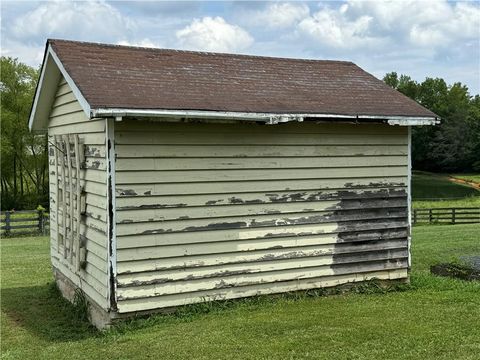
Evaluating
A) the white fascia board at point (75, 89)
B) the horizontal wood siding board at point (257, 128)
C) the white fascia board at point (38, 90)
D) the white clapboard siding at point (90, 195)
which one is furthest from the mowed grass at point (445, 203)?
the white fascia board at point (75, 89)

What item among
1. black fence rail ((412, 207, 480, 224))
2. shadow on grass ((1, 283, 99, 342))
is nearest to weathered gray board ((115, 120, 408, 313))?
shadow on grass ((1, 283, 99, 342))

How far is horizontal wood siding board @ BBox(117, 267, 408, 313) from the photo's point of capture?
7250 millimetres

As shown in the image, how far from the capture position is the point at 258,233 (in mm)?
7992

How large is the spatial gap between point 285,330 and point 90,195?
3.33 meters

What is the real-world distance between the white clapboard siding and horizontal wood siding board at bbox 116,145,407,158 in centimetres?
49

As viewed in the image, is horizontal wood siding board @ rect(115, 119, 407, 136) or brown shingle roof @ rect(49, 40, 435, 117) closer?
horizontal wood siding board @ rect(115, 119, 407, 136)

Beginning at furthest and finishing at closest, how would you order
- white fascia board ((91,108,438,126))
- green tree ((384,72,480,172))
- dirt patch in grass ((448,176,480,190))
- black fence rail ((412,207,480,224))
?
green tree ((384,72,480,172)) → dirt patch in grass ((448,176,480,190)) → black fence rail ((412,207,480,224)) → white fascia board ((91,108,438,126))

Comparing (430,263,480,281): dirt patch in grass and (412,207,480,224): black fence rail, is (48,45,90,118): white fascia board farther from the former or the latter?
(412,207,480,224): black fence rail

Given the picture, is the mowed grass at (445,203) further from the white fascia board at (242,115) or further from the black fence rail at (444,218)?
the white fascia board at (242,115)

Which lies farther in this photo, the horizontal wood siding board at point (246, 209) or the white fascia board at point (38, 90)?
the white fascia board at point (38, 90)

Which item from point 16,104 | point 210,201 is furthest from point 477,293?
point 16,104

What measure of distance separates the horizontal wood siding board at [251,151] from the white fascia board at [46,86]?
1206mm

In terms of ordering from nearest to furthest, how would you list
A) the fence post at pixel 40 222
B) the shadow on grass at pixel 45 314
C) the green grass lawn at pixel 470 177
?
the shadow on grass at pixel 45 314 < the fence post at pixel 40 222 < the green grass lawn at pixel 470 177

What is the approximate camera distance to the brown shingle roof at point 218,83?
734 centimetres
